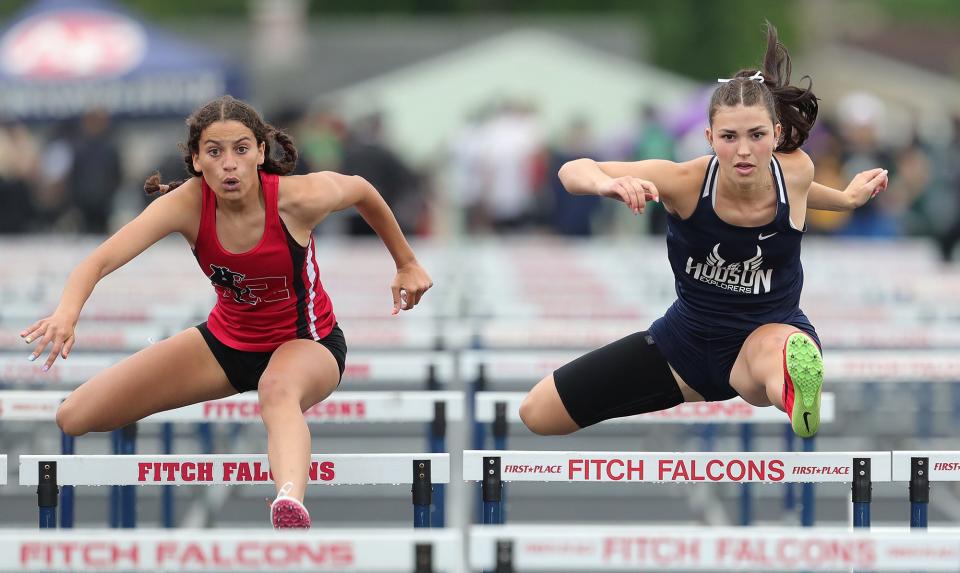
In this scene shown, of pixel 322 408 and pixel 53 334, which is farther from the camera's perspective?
pixel 322 408

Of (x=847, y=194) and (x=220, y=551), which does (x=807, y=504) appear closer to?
(x=847, y=194)

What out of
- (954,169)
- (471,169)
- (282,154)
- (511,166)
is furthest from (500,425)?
(471,169)

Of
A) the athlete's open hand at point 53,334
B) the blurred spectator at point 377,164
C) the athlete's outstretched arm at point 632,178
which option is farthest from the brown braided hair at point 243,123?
the blurred spectator at point 377,164

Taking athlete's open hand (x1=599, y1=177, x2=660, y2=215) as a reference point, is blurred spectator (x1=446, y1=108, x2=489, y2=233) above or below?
above

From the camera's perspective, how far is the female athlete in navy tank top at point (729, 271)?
18.5ft

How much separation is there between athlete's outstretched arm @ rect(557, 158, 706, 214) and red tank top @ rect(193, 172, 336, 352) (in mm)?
987

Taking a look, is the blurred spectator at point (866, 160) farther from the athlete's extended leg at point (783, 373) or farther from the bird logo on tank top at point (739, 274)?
the athlete's extended leg at point (783, 373)

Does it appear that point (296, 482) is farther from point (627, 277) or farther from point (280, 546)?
point (627, 277)

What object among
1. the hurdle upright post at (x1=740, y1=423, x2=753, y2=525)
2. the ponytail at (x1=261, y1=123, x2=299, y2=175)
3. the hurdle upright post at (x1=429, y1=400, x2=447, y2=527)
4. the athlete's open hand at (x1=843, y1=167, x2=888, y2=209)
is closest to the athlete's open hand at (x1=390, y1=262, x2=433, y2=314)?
the hurdle upright post at (x1=429, y1=400, x2=447, y2=527)

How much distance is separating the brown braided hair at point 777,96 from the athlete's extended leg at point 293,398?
1612 mm

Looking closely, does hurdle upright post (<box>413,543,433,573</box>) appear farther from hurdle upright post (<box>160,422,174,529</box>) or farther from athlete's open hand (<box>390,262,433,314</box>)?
hurdle upright post (<box>160,422,174,529</box>)

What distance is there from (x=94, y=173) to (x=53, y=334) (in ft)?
46.6

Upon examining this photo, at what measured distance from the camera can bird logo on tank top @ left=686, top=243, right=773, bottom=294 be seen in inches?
232

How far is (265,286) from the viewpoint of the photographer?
5777 millimetres
